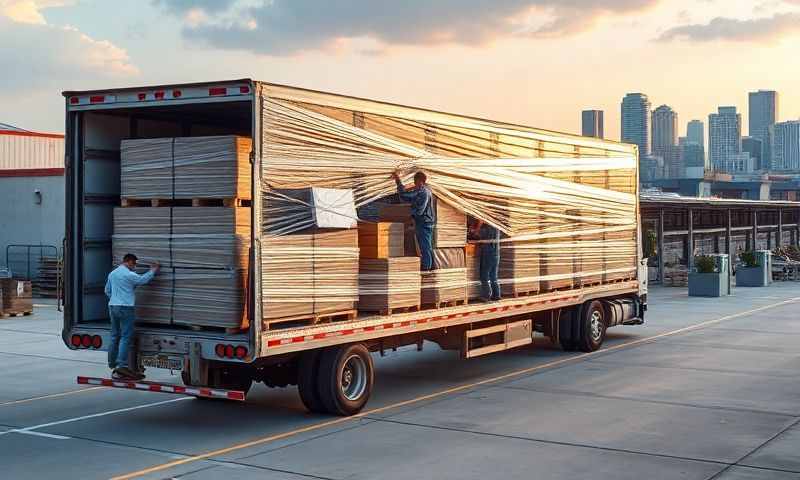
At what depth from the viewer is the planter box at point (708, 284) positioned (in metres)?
30.0

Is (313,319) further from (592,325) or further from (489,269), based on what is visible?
(592,325)

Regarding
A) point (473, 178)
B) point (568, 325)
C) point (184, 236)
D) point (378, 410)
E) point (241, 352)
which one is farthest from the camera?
point (568, 325)

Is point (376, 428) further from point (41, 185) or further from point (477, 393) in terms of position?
point (41, 185)

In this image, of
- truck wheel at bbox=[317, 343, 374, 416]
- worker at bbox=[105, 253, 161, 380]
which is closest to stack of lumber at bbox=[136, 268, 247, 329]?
worker at bbox=[105, 253, 161, 380]

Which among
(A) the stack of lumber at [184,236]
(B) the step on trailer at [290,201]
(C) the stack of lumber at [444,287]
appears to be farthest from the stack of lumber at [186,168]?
(C) the stack of lumber at [444,287]

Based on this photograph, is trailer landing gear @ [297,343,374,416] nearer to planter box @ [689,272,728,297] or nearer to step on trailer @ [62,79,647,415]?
step on trailer @ [62,79,647,415]

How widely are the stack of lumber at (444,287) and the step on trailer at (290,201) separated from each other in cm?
9

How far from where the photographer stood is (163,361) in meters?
10.8

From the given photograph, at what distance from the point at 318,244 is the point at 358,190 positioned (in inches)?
39.9

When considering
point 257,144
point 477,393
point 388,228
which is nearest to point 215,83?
point 257,144

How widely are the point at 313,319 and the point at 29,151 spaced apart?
96.8 feet

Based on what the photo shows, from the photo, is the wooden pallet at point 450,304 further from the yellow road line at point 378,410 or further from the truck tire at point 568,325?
the truck tire at point 568,325

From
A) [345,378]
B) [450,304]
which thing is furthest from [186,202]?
[450,304]

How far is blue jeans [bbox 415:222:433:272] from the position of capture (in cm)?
1244
